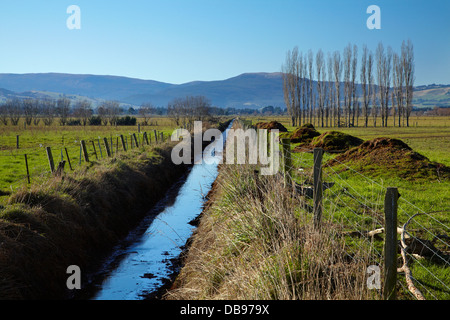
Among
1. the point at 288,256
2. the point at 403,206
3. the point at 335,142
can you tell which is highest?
the point at 335,142

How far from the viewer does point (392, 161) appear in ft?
39.0

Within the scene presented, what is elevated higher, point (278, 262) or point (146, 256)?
point (278, 262)

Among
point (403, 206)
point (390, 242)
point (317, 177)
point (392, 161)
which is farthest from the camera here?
point (392, 161)

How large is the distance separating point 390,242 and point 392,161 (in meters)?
9.32

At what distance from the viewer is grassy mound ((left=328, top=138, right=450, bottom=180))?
11.0 metres

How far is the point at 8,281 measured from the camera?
17.2 ft

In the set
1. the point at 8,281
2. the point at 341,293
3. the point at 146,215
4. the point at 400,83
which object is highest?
the point at 400,83

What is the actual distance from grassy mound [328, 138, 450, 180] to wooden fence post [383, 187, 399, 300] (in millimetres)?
7067

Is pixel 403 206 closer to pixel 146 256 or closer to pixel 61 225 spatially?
pixel 146 256

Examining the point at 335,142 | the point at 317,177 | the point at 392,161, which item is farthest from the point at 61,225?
the point at 335,142

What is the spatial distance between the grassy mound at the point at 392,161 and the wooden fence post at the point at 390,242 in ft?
23.2
